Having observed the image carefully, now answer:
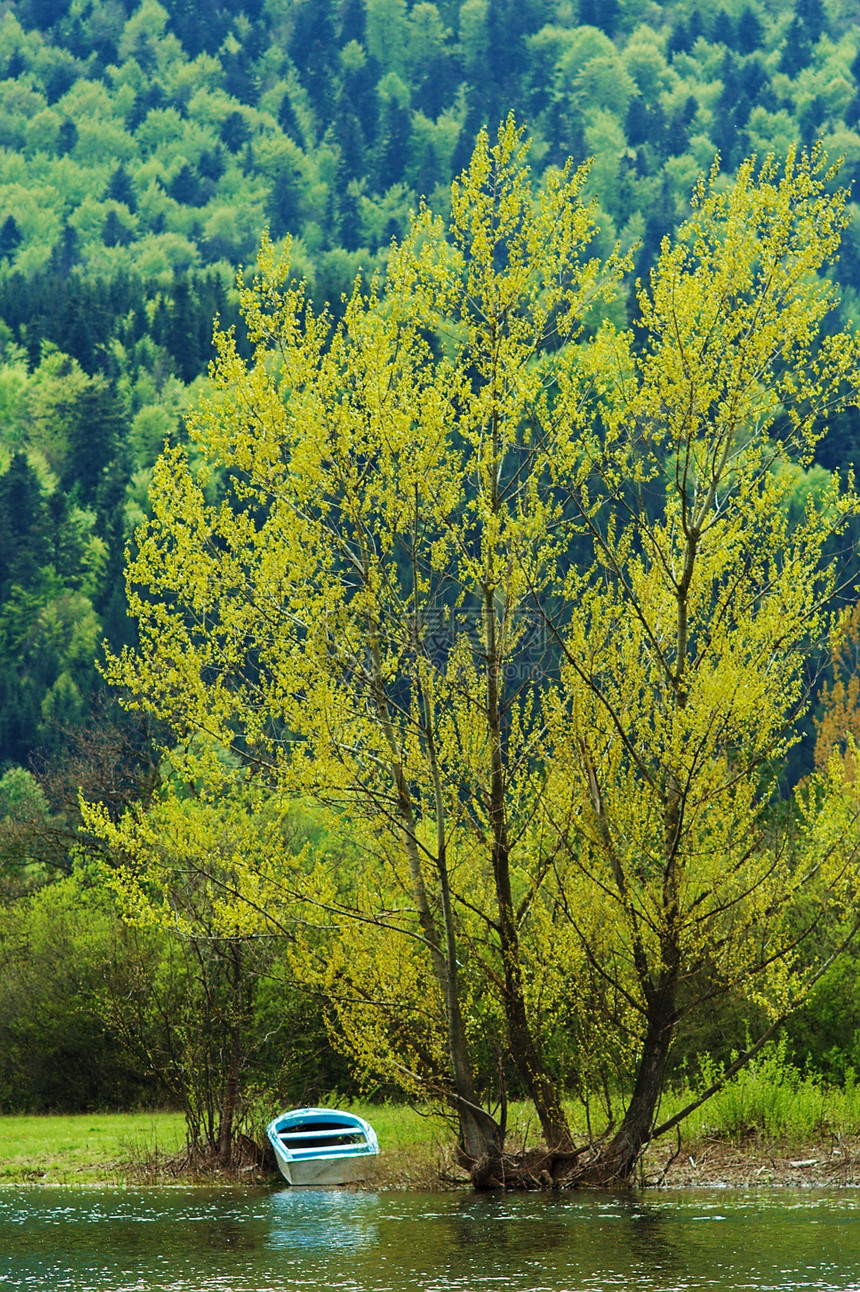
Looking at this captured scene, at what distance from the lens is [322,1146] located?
20.6 meters

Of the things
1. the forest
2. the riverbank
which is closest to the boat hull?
the riverbank

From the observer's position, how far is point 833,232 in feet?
53.3

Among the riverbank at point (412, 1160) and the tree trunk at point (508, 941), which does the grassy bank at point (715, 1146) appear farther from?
the tree trunk at point (508, 941)

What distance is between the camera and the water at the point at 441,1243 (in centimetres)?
1208

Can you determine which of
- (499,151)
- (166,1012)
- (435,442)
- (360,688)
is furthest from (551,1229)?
(499,151)

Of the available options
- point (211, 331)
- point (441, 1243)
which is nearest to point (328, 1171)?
point (441, 1243)

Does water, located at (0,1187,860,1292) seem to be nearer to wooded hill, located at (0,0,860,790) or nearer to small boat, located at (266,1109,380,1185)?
small boat, located at (266,1109,380,1185)

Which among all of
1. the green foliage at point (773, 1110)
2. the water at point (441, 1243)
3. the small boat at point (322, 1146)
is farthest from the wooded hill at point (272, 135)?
the water at point (441, 1243)

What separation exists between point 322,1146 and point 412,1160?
5.20 ft

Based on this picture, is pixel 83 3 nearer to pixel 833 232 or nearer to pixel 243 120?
pixel 243 120

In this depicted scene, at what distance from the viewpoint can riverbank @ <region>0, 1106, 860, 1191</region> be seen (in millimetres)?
17938

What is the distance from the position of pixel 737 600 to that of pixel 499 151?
5.75m

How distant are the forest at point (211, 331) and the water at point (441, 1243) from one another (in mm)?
1808

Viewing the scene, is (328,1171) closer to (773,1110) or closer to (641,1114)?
(641,1114)
